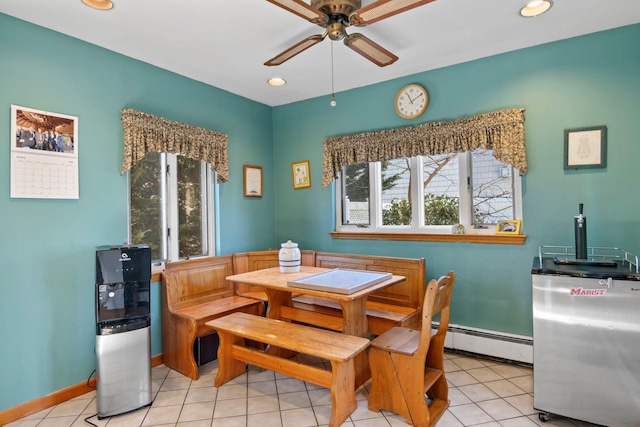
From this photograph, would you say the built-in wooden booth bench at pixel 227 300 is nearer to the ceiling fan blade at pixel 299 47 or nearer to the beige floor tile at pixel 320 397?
the beige floor tile at pixel 320 397

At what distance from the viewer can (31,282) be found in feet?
7.76

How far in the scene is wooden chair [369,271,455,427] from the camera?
6.78 feet

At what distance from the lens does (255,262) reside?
12.4ft

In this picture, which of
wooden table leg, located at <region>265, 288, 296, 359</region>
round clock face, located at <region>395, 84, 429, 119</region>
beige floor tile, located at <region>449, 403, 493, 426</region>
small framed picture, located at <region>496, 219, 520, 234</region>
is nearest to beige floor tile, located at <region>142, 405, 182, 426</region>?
wooden table leg, located at <region>265, 288, 296, 359</region>

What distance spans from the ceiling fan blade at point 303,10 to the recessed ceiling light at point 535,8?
4.45 ft

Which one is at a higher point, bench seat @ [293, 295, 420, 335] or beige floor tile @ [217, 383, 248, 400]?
bench seat @ [293, 295, 420, 335]

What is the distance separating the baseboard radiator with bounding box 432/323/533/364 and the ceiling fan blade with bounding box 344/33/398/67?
2.38 m

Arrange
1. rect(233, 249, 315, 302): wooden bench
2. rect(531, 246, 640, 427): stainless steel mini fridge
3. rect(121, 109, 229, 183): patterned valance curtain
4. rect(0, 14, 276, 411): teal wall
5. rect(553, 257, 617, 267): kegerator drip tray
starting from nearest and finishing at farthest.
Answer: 1. rect(531, 246, 640, 427): stainless steel mini fridge
2. rect(553, 257, 617, 267): kegerator drip tray
3. rect(0, 14, 276, 411): teal wall
4. rect(121, 109, 229, 183): patterned valance curtain
5. rect(233, 249, 315, 302): wooden bench

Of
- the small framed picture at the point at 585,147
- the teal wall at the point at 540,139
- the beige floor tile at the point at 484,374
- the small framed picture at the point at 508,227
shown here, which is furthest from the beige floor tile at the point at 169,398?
the small framed picture at the point at 585,147

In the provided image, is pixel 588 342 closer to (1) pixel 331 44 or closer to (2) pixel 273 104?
(1) pixel 331 44

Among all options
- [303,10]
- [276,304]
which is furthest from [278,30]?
[276,304]

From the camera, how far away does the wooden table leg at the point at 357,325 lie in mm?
2500

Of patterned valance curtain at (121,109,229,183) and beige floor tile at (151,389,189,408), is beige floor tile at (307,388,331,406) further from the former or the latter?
patterned valance curtain at (121,109,229,183)

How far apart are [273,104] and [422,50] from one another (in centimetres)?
200
